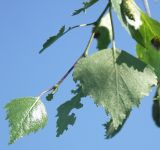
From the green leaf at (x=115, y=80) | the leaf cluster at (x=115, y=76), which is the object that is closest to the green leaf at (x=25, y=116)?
the leaf cluster at (x=115, y=76)

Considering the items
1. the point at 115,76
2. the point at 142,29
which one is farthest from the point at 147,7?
the point at 115,76

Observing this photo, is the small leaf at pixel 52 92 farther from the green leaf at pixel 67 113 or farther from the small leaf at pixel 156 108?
the small leaf at pixel 156 108

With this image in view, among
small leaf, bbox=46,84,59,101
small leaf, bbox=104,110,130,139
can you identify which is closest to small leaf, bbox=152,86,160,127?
small leaf, bbox=104,110,130,139

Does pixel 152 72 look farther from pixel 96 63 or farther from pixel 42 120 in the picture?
pixel 42 120

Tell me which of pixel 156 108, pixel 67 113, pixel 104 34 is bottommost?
pixel 156 108

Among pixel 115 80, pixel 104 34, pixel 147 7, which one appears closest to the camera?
pixel 115 80

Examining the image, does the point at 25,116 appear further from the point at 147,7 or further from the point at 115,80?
the point at 147,7
